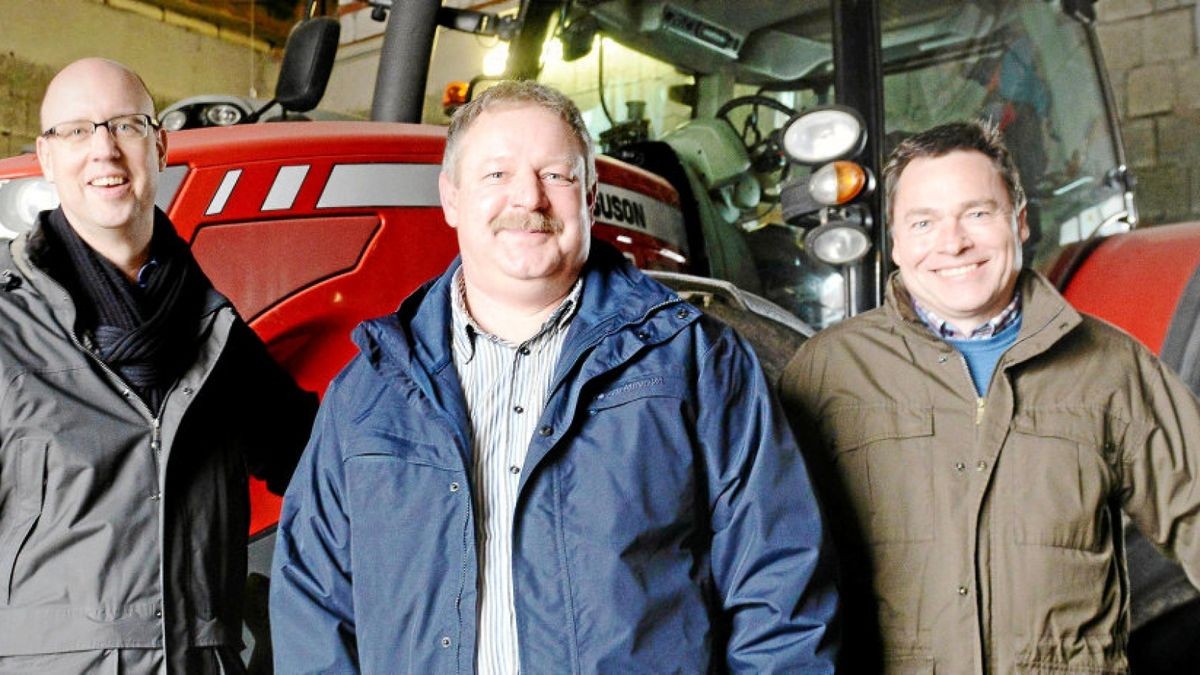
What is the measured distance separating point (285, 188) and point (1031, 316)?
1.53m

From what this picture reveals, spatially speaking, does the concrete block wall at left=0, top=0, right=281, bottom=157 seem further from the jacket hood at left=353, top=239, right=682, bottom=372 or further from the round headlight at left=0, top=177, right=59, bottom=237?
the jacket hood at left=353, top=239, right=682, bottom=372

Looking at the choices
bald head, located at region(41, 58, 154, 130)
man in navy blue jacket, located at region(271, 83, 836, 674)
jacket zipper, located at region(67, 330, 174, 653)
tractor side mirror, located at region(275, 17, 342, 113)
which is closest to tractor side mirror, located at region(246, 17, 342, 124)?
tractor side mirror, located at region(275, 17, 342, 113)

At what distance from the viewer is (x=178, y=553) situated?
1.91 metres

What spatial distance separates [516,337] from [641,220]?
1520 millimetres

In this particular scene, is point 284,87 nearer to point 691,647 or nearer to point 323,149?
point 323,149

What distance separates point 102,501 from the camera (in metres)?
1.85

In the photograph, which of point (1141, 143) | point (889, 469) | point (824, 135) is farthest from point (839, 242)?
point (1141, 143)

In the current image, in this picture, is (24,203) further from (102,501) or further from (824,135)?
(824,135)

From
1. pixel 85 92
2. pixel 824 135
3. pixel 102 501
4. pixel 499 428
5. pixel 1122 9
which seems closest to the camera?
pixel 499 428

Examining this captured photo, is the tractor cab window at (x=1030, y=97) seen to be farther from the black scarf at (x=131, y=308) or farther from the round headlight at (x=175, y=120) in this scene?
the black scarf at (x=131, y=308)

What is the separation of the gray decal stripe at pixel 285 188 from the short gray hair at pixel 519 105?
954 millimetres

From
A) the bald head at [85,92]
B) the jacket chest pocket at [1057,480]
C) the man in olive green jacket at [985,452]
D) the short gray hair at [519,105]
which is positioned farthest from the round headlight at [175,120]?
the jacket chest pocket at [1057,480]

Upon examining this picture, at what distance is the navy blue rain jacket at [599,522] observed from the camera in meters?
1.51

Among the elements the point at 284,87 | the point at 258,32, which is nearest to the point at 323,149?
the point at 284,87
